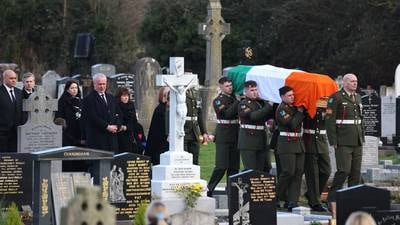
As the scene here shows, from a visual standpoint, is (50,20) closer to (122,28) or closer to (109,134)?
(122,28)

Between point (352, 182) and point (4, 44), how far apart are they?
4156 cm

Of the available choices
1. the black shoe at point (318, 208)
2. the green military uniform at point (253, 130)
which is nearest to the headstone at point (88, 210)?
the green military uniform at point (253, 130)

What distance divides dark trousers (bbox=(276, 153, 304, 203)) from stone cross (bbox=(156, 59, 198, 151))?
5.02 ft

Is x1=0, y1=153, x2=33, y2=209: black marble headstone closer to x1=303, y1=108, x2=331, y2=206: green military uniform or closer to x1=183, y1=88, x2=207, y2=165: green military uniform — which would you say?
x1=183, y1=88, x2=207, y2=165: green military uniform

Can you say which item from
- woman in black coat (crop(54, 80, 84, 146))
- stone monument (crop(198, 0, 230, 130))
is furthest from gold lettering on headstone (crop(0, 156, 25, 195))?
stone monument (crop(198, 0, 230, 130))

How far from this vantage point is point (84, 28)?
58.1 metres

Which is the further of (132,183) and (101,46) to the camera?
(101,46)

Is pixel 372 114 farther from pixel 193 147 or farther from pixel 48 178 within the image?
pixel 48 178

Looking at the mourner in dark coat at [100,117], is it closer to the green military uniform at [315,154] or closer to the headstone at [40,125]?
the headstone at [40,125]

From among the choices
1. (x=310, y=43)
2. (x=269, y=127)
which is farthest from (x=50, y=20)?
(x=269, y=127)

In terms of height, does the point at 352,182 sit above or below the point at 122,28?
below

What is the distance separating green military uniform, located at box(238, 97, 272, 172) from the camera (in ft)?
60.0

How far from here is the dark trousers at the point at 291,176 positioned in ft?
59.8

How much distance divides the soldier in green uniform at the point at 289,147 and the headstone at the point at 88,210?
1035 centimetres
